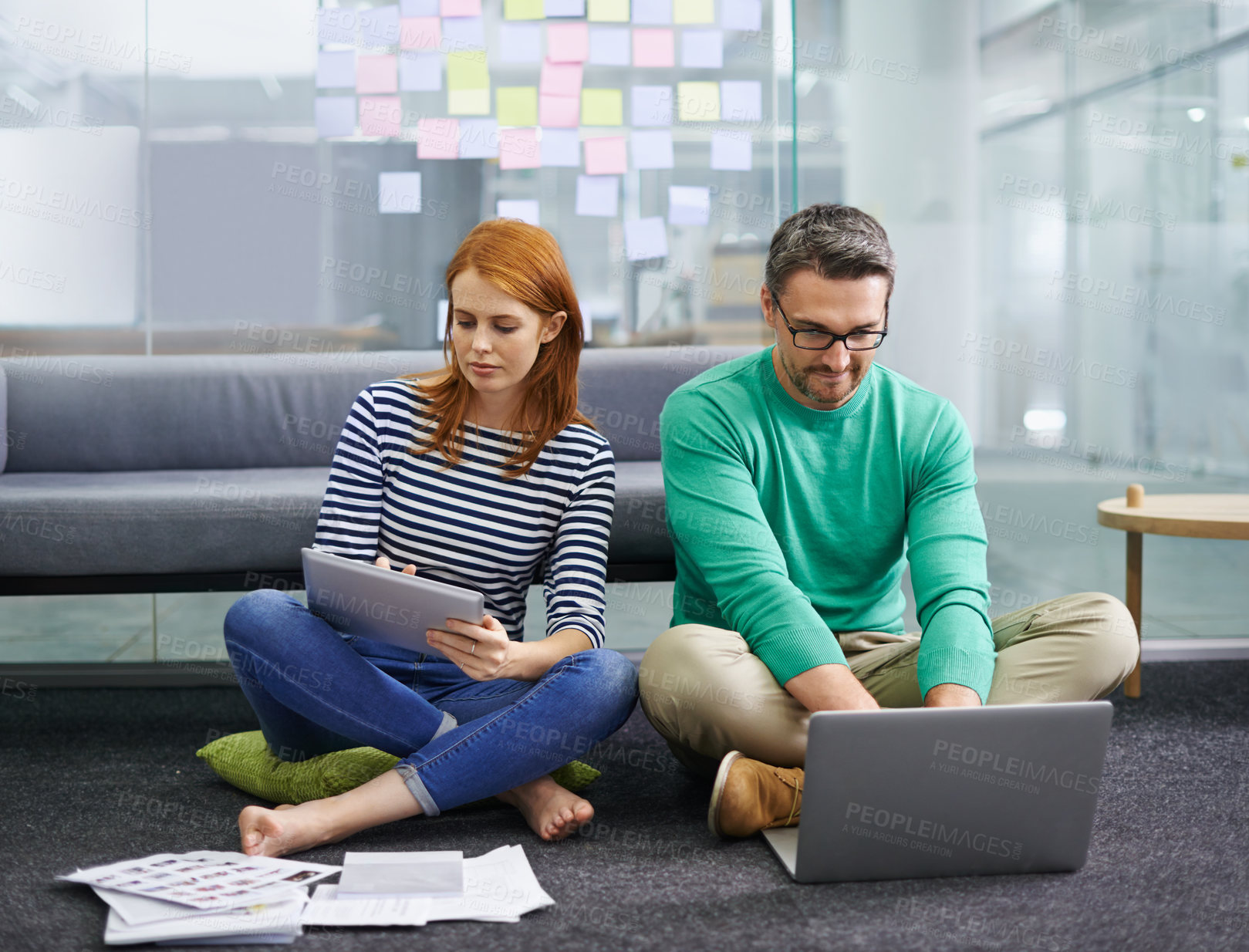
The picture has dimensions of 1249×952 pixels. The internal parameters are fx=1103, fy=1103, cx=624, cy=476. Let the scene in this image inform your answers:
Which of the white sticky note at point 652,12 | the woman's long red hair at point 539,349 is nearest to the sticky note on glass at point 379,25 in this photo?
the white sticky note at point 652,12

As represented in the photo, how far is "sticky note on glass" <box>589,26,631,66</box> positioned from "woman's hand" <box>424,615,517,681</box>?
70.6 inches

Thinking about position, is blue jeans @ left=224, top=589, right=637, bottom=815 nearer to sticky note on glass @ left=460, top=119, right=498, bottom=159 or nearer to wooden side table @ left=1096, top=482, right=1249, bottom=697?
wooden side table @ left=1096, top=482, right=1249, bottom=697

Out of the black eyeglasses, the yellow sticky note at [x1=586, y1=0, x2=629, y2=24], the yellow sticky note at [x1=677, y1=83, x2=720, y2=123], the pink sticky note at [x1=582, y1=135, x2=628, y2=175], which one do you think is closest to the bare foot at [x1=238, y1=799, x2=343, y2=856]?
the black eyeglasses

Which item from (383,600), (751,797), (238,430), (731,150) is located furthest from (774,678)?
(731,150)

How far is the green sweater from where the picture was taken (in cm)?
145

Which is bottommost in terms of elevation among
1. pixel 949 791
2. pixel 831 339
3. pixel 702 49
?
pixel 949 791

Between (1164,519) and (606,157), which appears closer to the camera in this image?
A: (1164,519)

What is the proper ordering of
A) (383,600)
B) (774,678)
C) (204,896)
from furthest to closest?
(774,678), (383,600), (204,896)

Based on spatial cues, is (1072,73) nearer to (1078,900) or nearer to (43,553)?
(1078,900)

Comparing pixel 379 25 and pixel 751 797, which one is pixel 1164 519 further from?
pixel 379 25

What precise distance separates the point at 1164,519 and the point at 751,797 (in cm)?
119

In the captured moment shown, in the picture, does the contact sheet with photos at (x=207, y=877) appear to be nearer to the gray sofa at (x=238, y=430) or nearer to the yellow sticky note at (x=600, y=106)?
the gray sofa at (x=238, y=430)

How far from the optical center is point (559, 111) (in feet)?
8.82

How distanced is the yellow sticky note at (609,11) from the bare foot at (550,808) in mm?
1929
